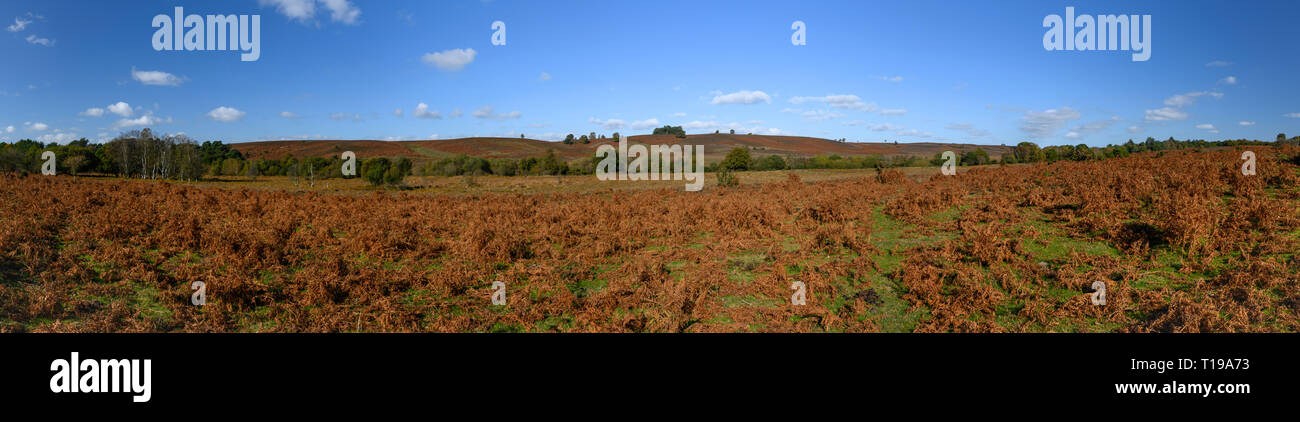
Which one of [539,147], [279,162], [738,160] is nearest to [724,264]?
[738,160]

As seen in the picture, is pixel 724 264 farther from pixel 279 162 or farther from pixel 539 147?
pixel 539 147

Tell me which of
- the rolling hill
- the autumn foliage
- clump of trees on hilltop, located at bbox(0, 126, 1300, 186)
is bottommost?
the autumn foliage

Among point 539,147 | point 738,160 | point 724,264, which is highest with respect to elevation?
point 539,147

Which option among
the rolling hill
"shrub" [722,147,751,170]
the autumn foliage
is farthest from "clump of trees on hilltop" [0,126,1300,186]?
the autumn foliage

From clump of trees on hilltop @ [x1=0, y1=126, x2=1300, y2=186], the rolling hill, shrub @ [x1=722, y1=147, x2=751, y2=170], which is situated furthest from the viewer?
the rolling hill

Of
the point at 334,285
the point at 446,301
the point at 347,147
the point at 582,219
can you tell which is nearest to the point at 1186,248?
the point at 446,301

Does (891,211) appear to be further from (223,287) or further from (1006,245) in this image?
(223,287)

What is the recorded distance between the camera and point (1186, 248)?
323 inches

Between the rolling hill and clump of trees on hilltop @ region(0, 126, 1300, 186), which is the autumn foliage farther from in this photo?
the rolling hill

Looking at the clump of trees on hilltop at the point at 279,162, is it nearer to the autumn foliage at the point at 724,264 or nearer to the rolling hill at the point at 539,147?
the rolling hill at the point at 539,147

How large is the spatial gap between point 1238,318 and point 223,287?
14.5m

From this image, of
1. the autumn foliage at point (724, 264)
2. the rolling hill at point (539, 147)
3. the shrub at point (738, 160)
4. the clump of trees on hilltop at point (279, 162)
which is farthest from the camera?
the rolling hill at point (539, 147)

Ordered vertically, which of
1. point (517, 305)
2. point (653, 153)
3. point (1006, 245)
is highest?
point (653, 153)

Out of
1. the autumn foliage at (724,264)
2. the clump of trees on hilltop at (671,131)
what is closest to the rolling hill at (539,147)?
the clump of trees on hilltop at (671,131)
